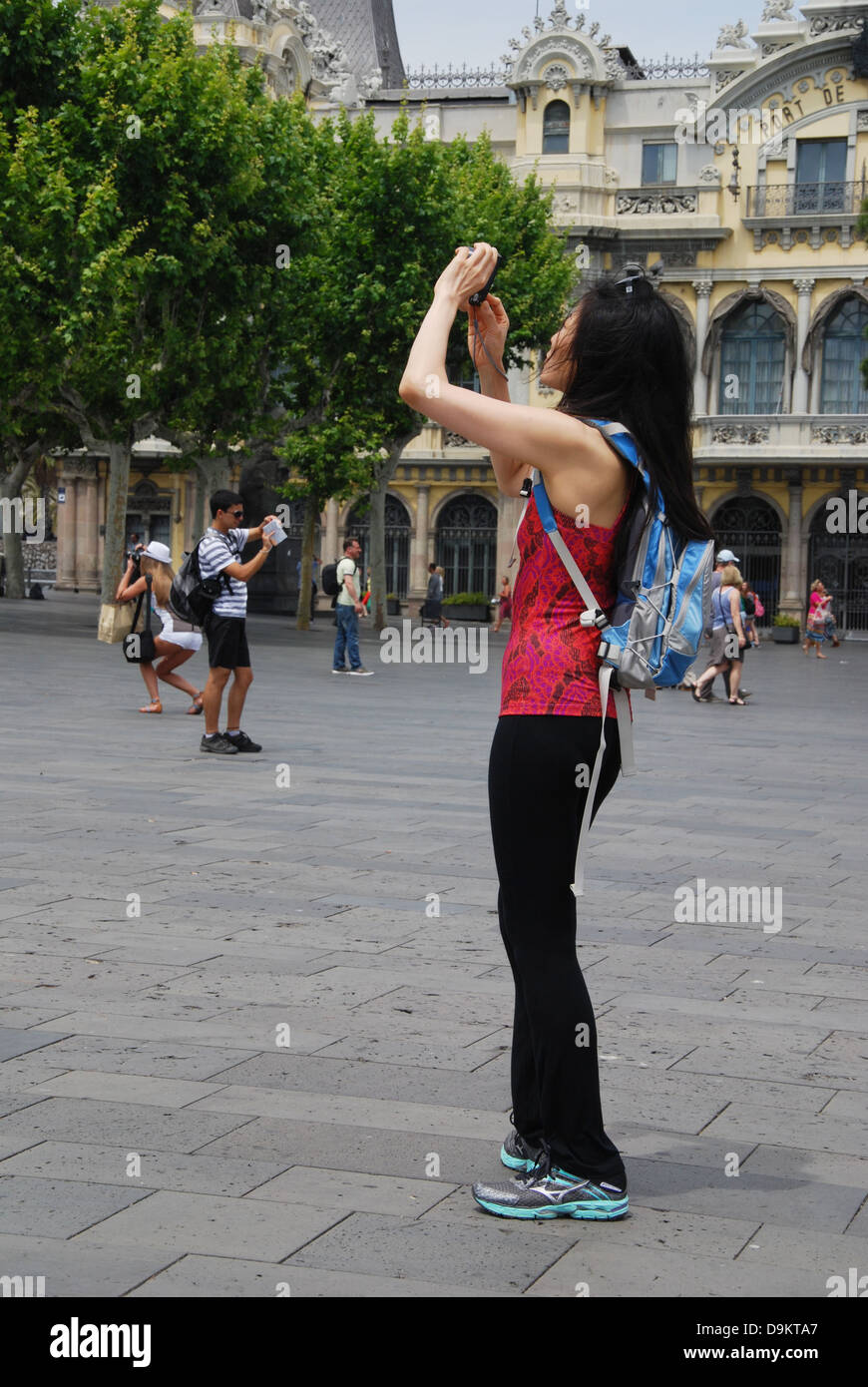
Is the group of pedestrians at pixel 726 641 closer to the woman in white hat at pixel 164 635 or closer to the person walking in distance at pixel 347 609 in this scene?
the person walking in distance at pixel 347 609

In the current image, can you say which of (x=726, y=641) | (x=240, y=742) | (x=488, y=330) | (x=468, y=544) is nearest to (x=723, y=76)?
(x=468, y=544)

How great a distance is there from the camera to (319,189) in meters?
34.0

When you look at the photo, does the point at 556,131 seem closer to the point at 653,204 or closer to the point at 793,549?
the point at 653,204

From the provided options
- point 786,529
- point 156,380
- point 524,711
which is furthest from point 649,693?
point 786,529

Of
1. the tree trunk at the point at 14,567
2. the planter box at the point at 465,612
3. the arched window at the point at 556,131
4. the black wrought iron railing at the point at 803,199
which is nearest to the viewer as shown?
the tree trunk at the point at 14,567

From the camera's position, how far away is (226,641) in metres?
13.2

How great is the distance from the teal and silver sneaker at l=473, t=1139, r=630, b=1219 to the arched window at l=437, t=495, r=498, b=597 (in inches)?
1787

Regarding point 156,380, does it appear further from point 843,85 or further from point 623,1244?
point 623,1244

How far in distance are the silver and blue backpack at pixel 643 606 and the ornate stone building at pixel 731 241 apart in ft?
140

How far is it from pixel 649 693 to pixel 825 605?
35.5 metres

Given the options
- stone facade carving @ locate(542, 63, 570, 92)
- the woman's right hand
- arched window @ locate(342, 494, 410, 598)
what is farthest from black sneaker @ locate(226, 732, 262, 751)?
stone facade carving @ locate(542, 63, 570, 92)

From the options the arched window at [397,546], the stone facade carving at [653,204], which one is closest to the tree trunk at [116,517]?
the arched window at [397,546]

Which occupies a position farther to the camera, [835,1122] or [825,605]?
[825,605]

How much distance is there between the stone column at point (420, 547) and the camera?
49625mm
